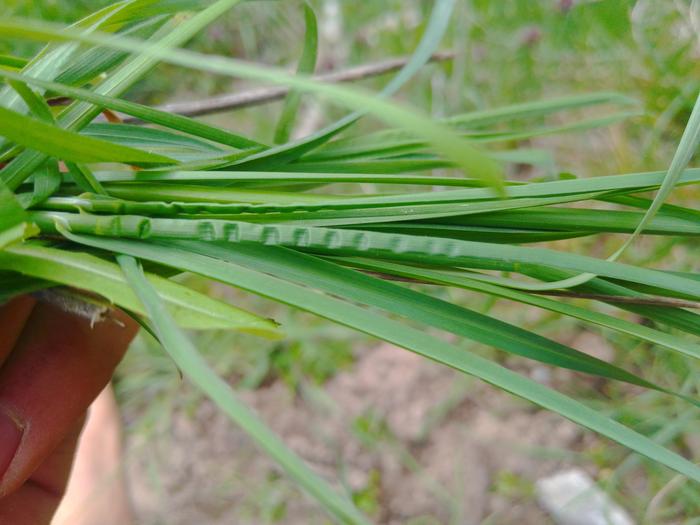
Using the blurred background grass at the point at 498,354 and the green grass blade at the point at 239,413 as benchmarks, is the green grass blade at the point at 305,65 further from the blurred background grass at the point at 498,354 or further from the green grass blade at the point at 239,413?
the blurred background grass at the point at 498,354

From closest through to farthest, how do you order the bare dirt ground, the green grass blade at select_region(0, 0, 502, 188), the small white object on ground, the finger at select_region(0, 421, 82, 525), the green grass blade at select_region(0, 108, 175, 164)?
the green grass blade at select_region(0, 0, 502, 188) → the green grass blade at select_region(0, 108, 175, 164) → the finger at select_region(0, 421, 82, 525) → the small white object on ground → the bare dirt ground

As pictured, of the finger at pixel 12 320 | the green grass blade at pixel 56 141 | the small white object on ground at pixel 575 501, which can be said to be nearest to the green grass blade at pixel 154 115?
the green grass blade at pixel 56 141

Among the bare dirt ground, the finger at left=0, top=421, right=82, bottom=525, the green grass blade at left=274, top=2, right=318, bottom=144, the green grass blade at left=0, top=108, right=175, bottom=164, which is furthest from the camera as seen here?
the bare dirt ground

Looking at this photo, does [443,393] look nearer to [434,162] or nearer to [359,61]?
[434,162]

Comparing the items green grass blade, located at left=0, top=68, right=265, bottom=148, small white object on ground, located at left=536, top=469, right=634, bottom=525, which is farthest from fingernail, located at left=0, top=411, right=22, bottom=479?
small white object on ground, located at left=536, top=469, right=634, bottom=525

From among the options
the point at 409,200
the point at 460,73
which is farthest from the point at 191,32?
the point at 460,73

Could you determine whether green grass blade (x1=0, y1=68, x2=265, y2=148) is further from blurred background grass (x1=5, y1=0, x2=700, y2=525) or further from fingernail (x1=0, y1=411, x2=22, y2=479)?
blurred background grass (x1=5, y1=0, x2=700, y2=525)

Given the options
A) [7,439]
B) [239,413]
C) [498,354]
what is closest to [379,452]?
[498,354]
